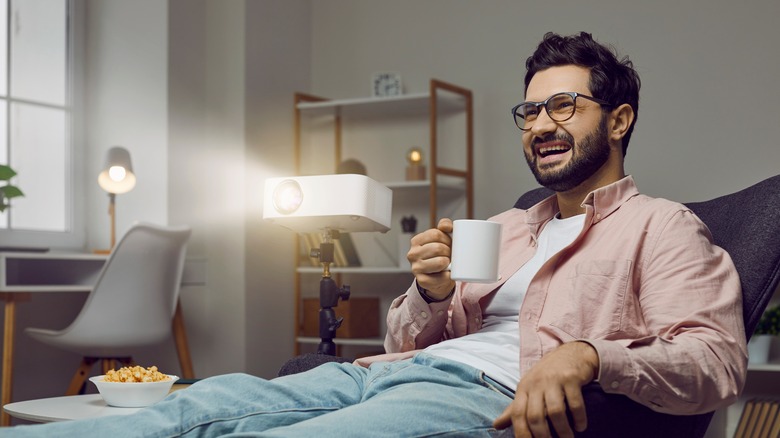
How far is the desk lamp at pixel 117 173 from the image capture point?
3.49m

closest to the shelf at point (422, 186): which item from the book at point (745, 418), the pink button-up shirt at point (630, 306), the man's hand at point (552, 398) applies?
the book at point (745, 418)

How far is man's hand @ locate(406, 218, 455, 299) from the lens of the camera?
4.56 feet

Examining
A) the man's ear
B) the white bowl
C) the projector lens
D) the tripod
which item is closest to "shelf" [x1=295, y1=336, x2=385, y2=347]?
the tripod

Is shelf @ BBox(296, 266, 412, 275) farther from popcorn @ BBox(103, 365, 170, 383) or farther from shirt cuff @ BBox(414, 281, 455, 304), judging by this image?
shirt cuff @ BBox(414, 281, 455, 304)

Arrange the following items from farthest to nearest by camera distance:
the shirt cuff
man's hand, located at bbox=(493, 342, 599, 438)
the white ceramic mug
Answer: the shirt cuff < the white ceramic mug < man's hand, located at bbox=(493, 342, 599, 438)

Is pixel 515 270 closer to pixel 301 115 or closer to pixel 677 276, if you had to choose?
pixel 677 276

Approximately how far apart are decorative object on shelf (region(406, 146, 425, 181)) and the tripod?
1.93 m

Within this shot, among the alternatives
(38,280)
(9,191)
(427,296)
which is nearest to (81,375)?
(38,280)

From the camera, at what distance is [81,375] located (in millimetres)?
3273

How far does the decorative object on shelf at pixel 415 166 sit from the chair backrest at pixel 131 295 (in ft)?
3.88

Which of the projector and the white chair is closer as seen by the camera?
the projector

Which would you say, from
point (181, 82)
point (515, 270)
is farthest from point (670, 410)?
point (181, 82)

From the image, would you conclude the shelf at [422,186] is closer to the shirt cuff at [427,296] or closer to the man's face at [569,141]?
the man's face at [569,141]

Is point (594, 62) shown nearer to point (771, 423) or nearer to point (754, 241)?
point (754, 241)
